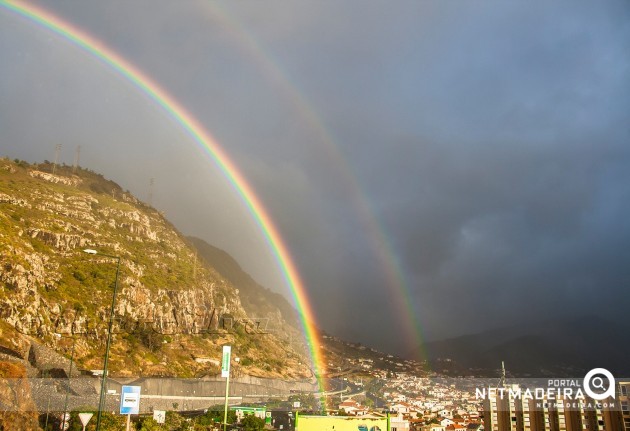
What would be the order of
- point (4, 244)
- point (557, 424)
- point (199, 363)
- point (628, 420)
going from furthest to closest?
point (199, 363) → point (4, 244) → point (557, 424) → point (628, 420)

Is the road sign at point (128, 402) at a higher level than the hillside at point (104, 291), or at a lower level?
lower

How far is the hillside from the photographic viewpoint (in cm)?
8888

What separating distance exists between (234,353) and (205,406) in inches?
1996

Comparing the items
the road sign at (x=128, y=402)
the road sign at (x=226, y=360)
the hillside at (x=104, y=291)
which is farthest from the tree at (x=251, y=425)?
the road sign at (x=128, y=402)

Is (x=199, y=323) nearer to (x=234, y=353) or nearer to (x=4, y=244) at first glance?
(x=234, y=353)

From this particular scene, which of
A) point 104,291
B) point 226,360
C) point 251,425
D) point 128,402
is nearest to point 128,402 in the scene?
point 128,402

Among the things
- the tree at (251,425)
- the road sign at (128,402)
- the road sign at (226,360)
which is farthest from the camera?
the tree at (251,425)

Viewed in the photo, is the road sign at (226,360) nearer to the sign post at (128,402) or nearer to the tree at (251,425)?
the sign post at (128,402)

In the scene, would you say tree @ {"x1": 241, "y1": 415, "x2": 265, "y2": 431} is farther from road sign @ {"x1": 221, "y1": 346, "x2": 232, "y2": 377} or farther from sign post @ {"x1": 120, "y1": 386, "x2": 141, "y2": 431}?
sign post @ {"x1": 120, "y1": 386, "x2": 141, "y2": 431}

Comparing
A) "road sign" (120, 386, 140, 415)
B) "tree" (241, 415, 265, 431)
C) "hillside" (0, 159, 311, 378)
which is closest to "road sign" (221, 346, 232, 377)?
"road sign" (120, 386, 140, 415)

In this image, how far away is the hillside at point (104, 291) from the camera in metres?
88.9

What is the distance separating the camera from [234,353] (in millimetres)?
151000

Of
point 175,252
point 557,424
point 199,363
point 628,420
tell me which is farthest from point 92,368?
point 175,252

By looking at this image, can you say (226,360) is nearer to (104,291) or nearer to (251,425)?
A: (251,425)
